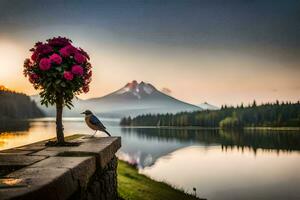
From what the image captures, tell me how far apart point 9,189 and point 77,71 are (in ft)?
15.5

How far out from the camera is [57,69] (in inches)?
313

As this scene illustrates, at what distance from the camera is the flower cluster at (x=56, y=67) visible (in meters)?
7.94

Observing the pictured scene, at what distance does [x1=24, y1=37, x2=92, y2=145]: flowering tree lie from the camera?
313 inches

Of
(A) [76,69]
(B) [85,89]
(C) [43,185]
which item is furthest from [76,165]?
(B) [85,89]

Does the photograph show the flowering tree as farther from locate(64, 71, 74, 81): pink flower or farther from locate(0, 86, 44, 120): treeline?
locate(0, 86, 44, 120): treeline

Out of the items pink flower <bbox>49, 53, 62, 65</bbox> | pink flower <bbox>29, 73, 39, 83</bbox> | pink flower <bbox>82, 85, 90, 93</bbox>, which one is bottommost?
pink flower <bbox>82, 85, 90, 93</bbox>

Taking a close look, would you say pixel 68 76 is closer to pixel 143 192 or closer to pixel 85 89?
pixel 85 89

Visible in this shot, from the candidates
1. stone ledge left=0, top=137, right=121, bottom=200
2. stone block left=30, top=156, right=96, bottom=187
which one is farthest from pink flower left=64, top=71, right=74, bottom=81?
stone block left=30, top=156, right=96, bottom=187

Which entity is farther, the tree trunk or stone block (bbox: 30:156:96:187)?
the tree trunk

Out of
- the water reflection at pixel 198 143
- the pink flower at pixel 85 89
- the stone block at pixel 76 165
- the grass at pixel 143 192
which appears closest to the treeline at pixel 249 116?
the water reflection at pixel 198 143

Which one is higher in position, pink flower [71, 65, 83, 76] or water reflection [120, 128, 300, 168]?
pink flower [71, 65, 83, 76]

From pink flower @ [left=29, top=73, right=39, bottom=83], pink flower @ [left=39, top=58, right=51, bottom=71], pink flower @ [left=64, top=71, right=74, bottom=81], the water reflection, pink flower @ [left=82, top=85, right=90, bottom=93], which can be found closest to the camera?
pink flower @ [left=39, top=58, right=51, bottom=71]

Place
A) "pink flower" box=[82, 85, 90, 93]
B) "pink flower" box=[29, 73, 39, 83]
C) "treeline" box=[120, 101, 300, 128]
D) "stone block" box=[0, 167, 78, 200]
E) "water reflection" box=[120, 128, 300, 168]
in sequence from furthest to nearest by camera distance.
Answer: "treeline" box=[120, 101, 300, 128] < "water reflection" box=[120, 128, 300, 168] < "pink flower" box=[82, 85, 90, 93] < "pink flower" box=[29, 73, 39, 83] < "stone block" box=[0, 167, 78, 200]

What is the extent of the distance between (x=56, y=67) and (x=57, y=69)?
43 mm
